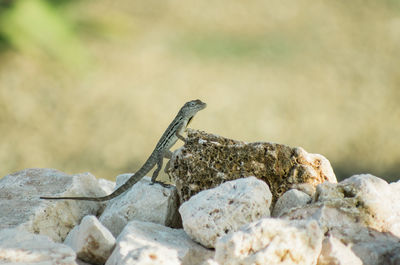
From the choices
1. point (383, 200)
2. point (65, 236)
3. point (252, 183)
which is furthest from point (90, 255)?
point (383, 200)

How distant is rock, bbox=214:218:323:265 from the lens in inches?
95.0

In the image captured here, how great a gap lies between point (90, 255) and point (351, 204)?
148cm

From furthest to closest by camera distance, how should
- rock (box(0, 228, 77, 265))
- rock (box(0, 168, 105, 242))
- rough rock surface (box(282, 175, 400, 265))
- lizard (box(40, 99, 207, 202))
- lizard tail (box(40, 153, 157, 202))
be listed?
1. lizard (box(40, 99, 207, 202))
2. lizard tail (box(40, 153, 157, 202))
3. rock (box(0, 168, 105, 242))
4. rough rock surface (box(282, 175, 400, 265))
5. rock (box(0, 228, 77, 265))

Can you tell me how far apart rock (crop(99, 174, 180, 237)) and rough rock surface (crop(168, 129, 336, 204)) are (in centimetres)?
14

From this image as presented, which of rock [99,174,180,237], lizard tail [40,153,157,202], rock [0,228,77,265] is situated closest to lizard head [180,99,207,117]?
lizard tail [40,153,157,202]

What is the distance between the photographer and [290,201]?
319 cm

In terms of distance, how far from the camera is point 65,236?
344cm

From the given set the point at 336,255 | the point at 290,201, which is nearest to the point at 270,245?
the point at 336,255

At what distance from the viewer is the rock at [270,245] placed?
2412 millimetres

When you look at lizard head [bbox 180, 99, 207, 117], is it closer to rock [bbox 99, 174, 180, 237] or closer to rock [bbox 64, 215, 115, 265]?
rock [bbox 99, 174, 180, 237]

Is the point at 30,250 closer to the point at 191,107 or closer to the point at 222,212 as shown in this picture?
the point at 222,212

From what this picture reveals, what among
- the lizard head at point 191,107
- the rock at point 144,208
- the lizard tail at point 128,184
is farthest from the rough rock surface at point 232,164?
the lizard head at point 191,107

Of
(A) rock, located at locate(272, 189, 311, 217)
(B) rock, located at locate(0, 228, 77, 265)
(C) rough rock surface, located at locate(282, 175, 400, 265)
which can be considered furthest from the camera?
(A) rock, located at locate(272, 189, 311, 217)

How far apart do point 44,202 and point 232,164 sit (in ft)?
4.28
